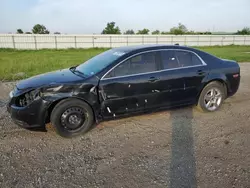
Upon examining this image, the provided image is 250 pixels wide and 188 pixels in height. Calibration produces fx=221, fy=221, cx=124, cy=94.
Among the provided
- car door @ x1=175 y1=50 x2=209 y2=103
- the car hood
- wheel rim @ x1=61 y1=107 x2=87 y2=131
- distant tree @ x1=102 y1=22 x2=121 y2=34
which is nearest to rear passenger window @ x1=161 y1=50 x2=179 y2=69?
car door @ x1=175 y1=50 x2=209 y2=103

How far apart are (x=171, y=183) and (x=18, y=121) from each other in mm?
2678

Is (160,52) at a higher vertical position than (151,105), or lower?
higher

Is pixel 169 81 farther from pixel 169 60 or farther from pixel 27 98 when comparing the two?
pixel 27 98

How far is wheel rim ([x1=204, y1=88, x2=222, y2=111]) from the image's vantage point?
5.09m

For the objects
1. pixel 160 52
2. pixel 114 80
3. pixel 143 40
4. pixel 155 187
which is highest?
pixel 143 40

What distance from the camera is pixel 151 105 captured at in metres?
4.43

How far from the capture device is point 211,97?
5.13 m

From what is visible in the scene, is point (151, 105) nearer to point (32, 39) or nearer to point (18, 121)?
point (18, 121)

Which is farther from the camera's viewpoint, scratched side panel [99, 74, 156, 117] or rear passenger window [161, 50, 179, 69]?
rear passenger window [161, 50, 179, 69]

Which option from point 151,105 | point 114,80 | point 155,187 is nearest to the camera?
point 155,187

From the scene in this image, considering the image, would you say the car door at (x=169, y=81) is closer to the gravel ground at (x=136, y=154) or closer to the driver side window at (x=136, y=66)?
the driver side window at (x=136, y=66)

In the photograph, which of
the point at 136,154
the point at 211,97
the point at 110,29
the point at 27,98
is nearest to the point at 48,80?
the point at 27,98

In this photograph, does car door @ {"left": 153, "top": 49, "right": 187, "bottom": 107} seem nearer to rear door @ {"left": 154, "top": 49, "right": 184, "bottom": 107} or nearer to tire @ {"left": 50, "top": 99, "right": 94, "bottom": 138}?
rear door @ {"left": 154, "top": 49, "right": 184, "bottom": 107}

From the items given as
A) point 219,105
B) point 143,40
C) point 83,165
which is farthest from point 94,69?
point 143,40
